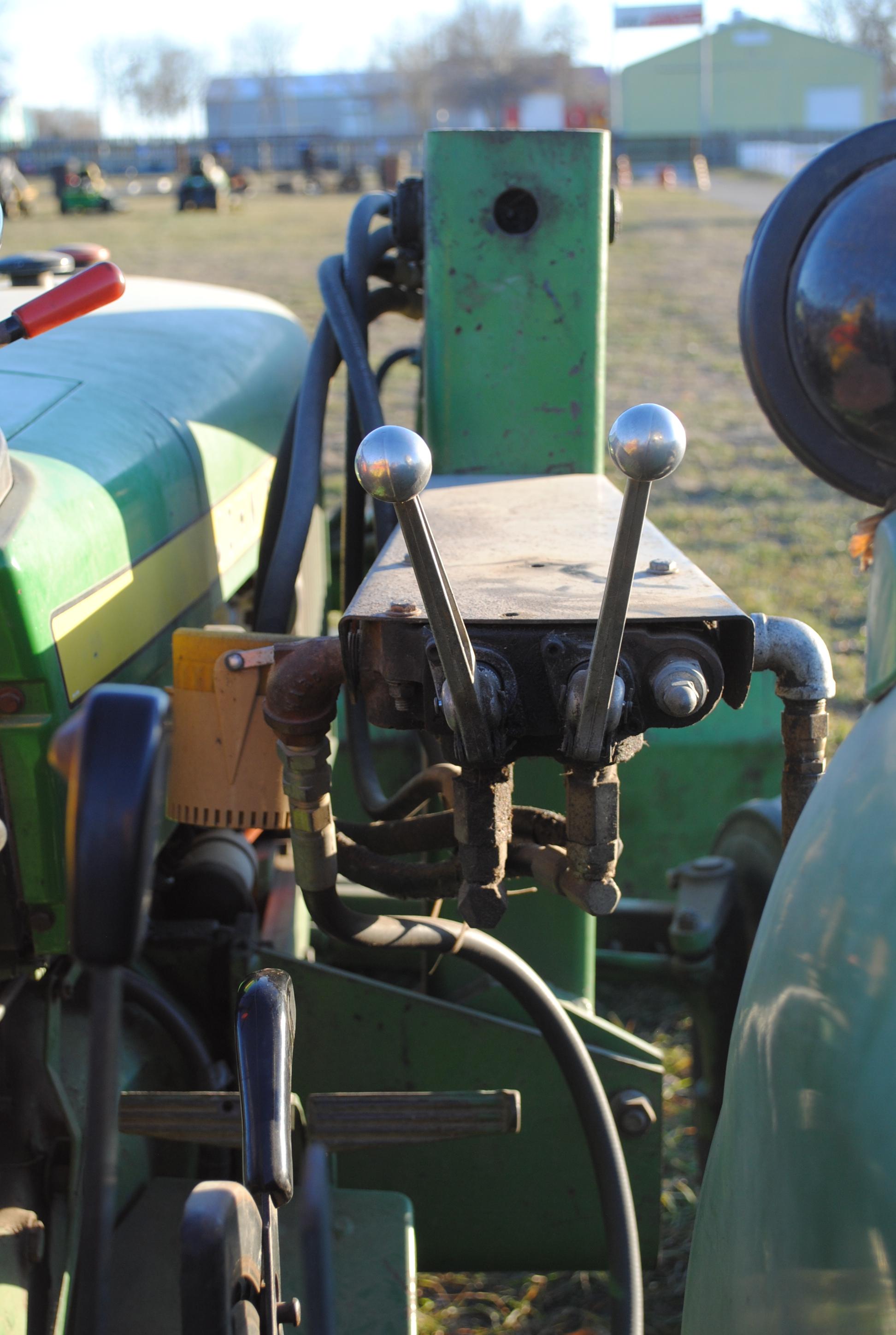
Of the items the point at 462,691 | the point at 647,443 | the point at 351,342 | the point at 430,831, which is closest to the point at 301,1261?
the point at 430,831

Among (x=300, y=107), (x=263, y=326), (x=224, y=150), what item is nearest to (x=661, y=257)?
(x=263, y=326)

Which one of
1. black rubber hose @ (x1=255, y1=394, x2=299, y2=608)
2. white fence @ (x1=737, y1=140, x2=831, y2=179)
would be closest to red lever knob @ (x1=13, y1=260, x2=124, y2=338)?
black rubber hose @ (x1=255, y1=394, x2=299, y2=608)

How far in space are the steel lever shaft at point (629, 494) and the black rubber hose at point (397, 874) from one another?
0.48 metres

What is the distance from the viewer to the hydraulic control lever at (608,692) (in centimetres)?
70

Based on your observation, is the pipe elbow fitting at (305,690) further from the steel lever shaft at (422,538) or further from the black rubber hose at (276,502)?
the black rubber hose at (276,502)

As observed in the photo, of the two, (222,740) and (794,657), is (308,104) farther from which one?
(794,657)

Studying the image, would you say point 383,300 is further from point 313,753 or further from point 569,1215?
point 569,1215

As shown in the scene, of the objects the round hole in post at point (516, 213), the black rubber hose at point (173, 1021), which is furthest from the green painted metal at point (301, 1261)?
the round hole in post at point (516, 213)

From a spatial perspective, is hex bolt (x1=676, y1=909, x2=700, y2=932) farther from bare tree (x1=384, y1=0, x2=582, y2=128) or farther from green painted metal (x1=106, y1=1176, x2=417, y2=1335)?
bare tree (x1=384, y1=0, x2=582, y2=128)

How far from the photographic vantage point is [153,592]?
55.7 inches

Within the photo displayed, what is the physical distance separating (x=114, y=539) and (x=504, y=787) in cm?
54

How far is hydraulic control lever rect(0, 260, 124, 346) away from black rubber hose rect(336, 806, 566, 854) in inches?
24.2

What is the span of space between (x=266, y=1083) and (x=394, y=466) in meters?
0.47

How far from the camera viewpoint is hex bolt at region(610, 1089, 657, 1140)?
1654mm
